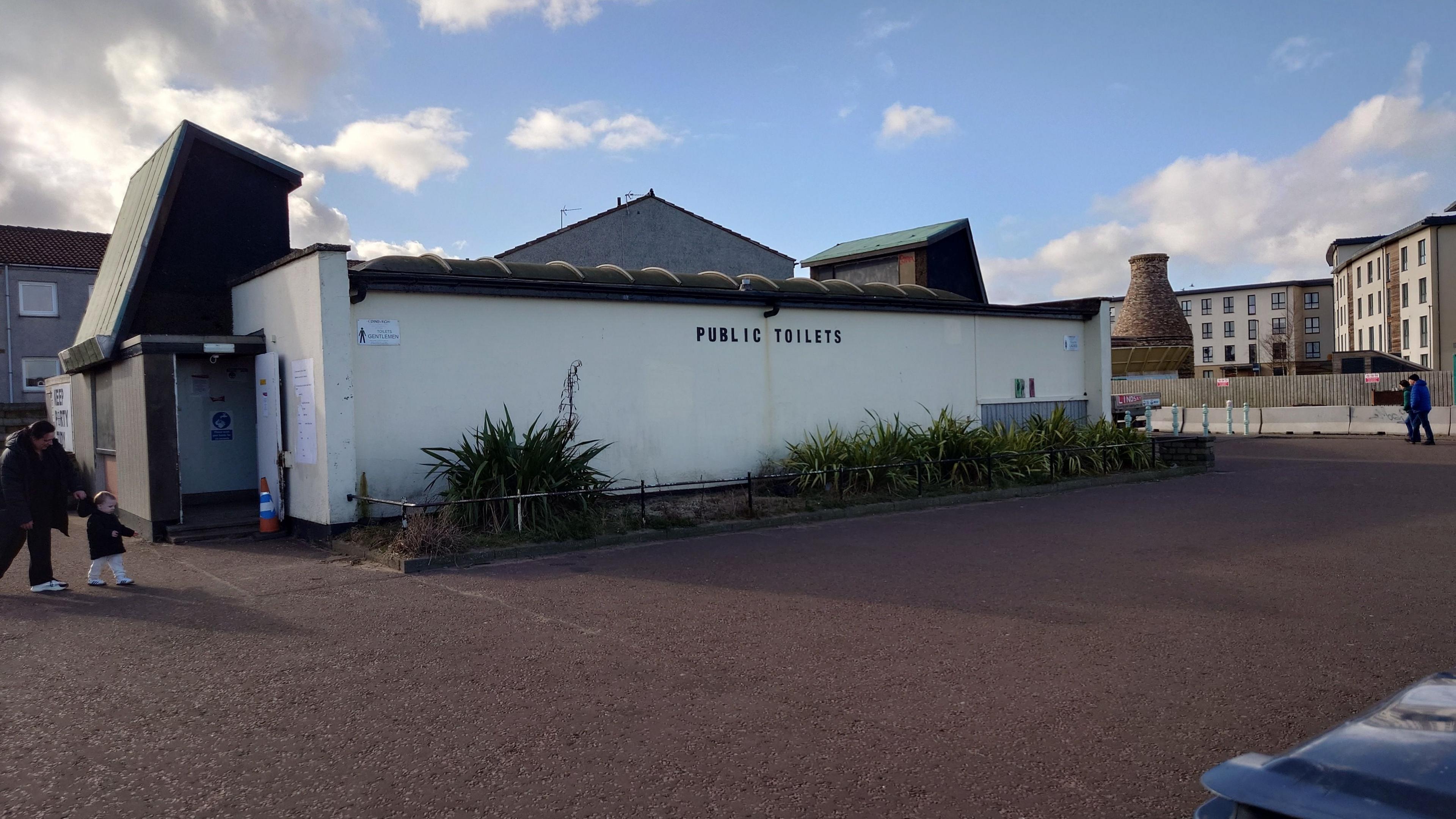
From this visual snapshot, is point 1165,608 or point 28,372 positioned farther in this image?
point 28,372

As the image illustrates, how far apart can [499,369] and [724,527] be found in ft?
11.5

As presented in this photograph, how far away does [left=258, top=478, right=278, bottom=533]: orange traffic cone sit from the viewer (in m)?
11.3

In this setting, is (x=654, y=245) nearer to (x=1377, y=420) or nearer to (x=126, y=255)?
(x=126, y=255)

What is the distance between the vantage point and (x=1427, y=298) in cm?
4831

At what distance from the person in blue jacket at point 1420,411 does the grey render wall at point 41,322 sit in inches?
1740

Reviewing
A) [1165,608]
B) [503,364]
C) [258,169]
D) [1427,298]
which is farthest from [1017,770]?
[1427,298]

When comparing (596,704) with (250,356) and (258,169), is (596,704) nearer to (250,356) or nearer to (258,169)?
(250,356)

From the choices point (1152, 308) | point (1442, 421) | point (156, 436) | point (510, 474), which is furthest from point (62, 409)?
point (1152, 308)

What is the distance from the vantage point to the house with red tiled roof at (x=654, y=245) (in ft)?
88.6

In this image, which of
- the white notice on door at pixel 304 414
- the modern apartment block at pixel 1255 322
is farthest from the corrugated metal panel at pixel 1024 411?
the modern apartment block at pixel 1255 322

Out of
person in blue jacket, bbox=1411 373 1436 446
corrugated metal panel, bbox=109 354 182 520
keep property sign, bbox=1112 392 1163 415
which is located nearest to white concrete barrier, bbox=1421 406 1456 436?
person in blue jacket, bbox=1411 373 1436 446

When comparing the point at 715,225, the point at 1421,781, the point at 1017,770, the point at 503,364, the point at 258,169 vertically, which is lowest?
the point at 1017,770

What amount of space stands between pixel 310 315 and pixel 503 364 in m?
2.34

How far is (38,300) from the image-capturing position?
37.4m
